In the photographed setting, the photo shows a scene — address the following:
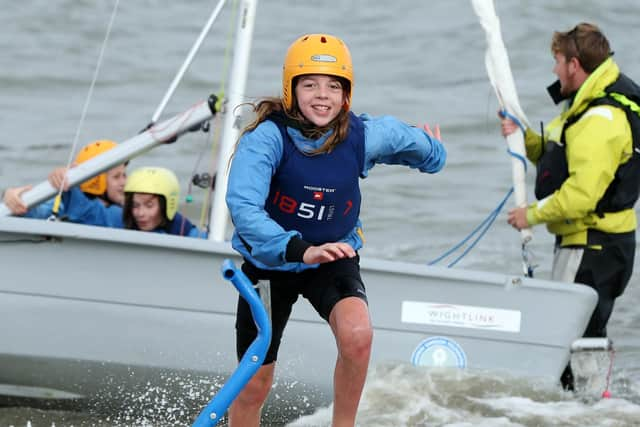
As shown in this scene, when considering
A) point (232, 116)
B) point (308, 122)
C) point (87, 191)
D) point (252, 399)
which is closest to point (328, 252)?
point (308, 122)

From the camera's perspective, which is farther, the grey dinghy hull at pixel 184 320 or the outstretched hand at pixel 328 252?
the grey dinghy hull at pixel 184 320

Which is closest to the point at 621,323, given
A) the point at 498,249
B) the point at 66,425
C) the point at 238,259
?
the point at 498,249

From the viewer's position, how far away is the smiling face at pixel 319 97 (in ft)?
14.9

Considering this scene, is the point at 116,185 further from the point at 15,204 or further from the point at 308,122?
the point at 308,122

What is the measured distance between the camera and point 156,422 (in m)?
6.13

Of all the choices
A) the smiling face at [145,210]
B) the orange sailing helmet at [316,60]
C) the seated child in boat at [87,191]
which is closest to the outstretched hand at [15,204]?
the seated child in boat at [87,191]

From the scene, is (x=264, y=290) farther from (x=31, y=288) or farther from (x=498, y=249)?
(x=498, y=249)

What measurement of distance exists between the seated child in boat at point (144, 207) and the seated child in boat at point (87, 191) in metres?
0.07

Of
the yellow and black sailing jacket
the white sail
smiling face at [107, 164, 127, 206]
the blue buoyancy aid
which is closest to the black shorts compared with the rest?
the blue buoyancy aid

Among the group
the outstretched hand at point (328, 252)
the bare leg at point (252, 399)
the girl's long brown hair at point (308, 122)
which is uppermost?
the girl's long brown hair at point (308, 122)

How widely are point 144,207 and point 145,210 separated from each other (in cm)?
2

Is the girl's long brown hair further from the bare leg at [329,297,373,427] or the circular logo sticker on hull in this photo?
the circular logo sticker on hull

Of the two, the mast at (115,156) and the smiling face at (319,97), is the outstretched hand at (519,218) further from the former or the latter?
the smiling face at (319,97)

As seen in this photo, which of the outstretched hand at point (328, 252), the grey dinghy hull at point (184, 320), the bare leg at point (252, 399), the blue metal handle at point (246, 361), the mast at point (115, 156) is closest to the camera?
the outstretched hand at point (328, 252)
